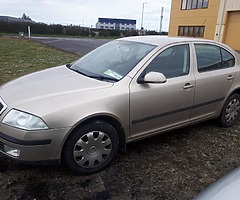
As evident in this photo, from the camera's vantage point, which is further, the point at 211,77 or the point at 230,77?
the point at 230,77

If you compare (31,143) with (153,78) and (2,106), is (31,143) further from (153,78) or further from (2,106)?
(153,78)

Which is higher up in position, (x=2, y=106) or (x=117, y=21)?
(x=117, y=21)

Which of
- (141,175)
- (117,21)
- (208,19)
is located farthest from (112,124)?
(117,21)

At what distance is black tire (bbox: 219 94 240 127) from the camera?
3.93 meters

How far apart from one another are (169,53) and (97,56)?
39.6 inches

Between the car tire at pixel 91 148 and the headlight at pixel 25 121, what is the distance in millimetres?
343

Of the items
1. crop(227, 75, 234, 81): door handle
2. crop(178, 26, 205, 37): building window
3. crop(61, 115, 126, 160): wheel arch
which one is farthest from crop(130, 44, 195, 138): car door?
crop(178, 26, 205, 37): building window

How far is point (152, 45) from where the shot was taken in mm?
3188

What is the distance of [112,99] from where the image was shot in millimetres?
2631

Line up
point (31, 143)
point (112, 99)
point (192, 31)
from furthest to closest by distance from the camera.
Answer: point (192, 31), point (112, 99), point (31, 143)

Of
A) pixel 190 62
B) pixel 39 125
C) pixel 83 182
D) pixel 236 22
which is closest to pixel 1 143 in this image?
pixel 39 125

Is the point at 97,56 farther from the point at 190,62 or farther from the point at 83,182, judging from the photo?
the point at 83,182

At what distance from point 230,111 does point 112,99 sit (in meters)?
2.34

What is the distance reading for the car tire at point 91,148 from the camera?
2.52 metres
